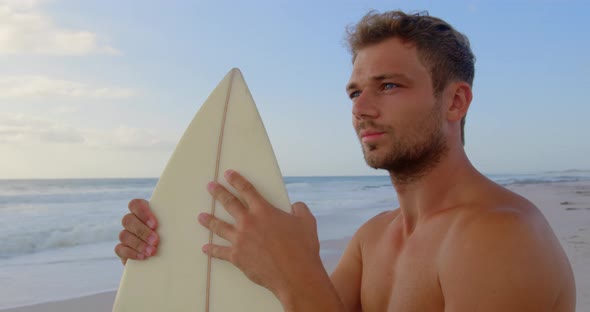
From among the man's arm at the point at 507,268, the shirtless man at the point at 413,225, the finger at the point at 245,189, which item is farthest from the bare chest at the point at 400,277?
the finger at the point at 245,189

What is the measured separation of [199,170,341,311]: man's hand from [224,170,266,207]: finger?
0.08 ft

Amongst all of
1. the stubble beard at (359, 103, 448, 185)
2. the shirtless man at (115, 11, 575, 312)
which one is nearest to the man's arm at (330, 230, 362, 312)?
the shirtless man at (115, 11, 575, 312)

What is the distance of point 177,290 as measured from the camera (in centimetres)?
188

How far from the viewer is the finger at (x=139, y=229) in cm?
174

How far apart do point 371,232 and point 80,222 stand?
10955 mm

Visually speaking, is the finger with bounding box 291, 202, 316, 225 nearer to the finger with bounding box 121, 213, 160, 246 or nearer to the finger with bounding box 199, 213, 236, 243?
the finger with bounding box 199, 213, 236, 243

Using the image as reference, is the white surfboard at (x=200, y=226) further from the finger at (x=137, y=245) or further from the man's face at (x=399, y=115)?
the man's face at (x=399, y=115)

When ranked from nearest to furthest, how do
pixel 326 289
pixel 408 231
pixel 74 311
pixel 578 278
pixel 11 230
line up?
pixel 326 289 < pixel 408 231 < pixel 74 311 < pixel 578 278 < pixel 11 230

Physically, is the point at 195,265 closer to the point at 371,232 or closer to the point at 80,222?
the point at 371,232

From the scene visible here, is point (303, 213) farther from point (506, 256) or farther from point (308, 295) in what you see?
point (506, 256)

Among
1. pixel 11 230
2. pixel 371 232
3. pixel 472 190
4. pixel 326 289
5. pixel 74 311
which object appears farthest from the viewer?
pixel 11 230

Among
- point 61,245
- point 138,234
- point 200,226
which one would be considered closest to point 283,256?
point 200,226

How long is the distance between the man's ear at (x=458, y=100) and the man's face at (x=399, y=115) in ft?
0.16

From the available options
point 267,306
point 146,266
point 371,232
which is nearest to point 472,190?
point 371,232
